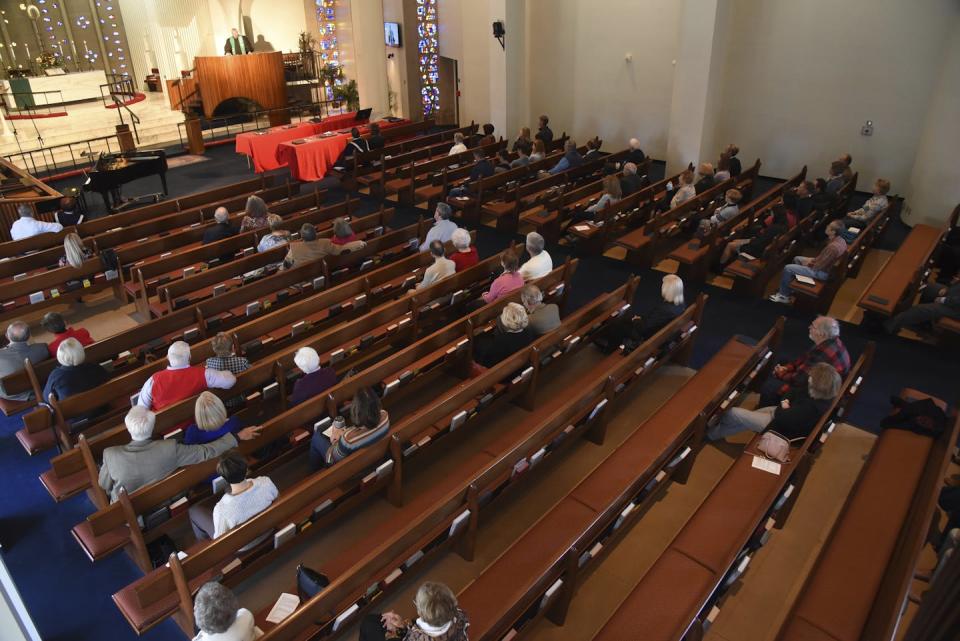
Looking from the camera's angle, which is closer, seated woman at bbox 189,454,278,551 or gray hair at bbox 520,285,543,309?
seated woman at bbox 189,454,278,551

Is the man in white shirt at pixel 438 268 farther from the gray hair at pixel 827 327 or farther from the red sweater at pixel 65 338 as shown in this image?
the gray hair at pixel 827 327

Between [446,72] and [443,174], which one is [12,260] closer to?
[443,174]

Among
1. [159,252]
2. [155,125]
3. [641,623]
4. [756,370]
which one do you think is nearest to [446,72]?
[155,125]

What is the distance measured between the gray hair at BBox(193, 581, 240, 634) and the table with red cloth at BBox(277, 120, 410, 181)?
10.0 m

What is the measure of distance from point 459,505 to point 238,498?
1250 millimetres

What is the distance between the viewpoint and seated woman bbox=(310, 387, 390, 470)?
3.88m

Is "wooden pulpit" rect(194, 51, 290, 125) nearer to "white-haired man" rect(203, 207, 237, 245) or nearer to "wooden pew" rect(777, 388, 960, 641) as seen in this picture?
"white-haired man" rect(203, 207, 237, 245)

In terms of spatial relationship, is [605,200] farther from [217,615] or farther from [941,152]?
[217,615]

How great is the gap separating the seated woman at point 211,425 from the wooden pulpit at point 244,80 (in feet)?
44.2

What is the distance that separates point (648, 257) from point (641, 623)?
5.66 metres

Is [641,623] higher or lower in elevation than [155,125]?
lower

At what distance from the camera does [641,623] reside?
3.12 meters

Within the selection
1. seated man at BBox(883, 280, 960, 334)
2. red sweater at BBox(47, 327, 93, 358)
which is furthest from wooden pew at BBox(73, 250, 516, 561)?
seated man at BBox(883, 280, 960, 334)

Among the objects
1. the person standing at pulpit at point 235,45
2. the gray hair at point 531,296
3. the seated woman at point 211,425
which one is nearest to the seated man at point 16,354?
the seated woman at point 211,425
